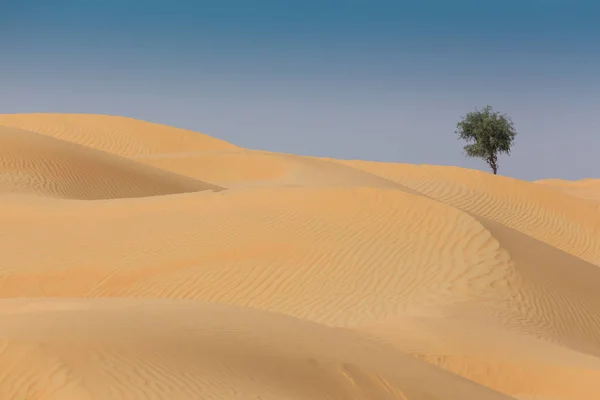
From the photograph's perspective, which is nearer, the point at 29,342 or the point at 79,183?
the point at 29,342

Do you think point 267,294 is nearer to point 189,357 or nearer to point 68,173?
point 189,357

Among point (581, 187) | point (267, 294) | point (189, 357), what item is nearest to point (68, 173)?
point (267, 294)

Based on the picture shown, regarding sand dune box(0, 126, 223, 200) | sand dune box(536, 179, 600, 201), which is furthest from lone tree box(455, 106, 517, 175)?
sand dune box(0, 126, 223, 200)

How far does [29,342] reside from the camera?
6.95m

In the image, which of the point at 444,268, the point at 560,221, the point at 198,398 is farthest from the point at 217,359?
the point at 560,221

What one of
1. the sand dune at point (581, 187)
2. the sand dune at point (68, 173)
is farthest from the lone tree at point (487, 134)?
the sand dune at point (68, 173)

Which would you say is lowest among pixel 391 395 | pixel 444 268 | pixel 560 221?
pixel 391 395

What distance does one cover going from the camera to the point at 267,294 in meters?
16.2

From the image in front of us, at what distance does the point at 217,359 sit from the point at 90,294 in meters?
9.20

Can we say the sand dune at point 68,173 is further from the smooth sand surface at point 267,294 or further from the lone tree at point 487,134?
the lone tree at point 487,134

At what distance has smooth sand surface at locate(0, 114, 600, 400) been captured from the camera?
7.34 meters

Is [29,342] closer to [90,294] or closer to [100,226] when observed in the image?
[90,294]

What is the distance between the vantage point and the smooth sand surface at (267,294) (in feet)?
24.1

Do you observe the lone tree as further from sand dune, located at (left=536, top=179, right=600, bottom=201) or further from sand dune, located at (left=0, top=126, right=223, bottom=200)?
sand dune, located at (left=0, top=126, right=223, bottom=200)
